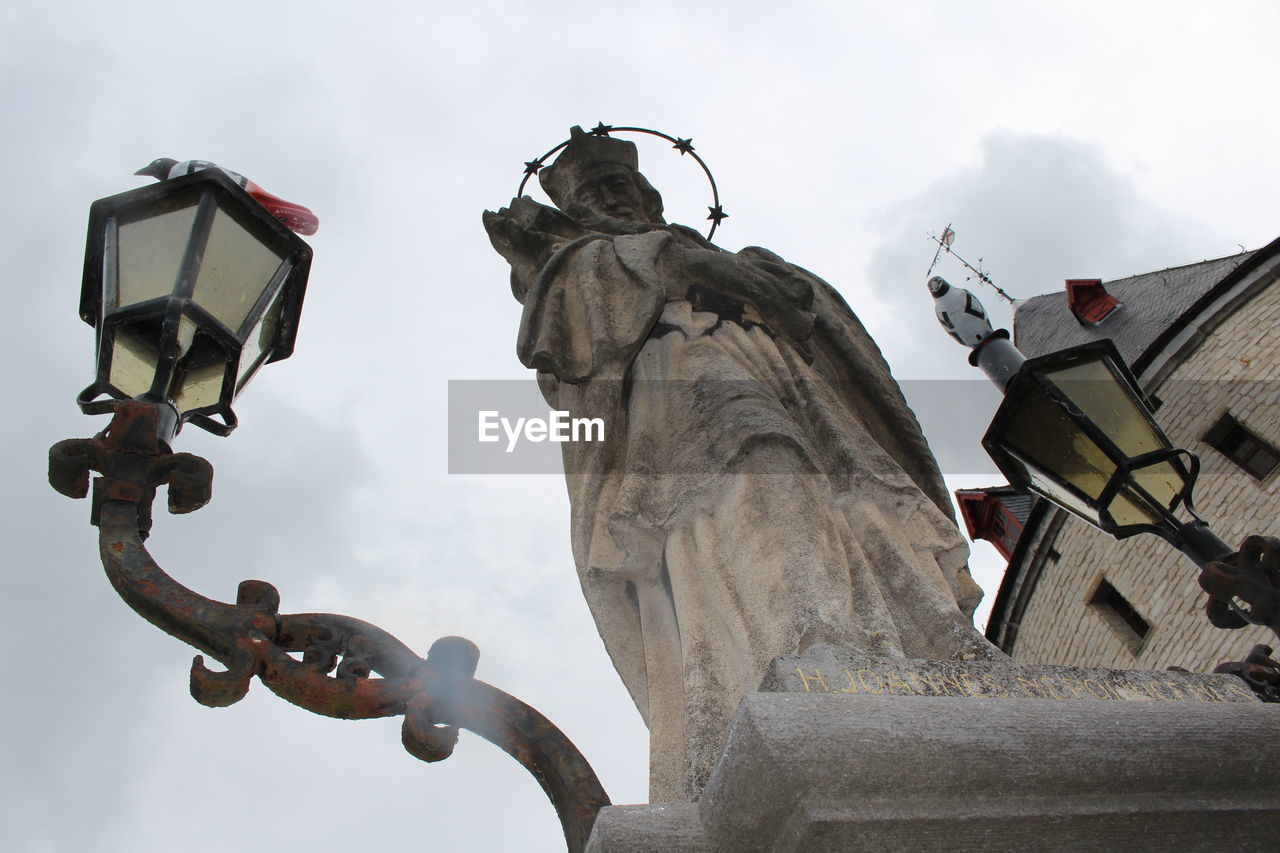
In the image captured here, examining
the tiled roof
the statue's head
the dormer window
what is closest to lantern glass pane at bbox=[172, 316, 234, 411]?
the statue's head

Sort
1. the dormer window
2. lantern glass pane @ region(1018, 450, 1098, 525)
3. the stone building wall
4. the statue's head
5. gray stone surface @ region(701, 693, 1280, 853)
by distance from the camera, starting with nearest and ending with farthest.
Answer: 1. gray stone surface @ region(701, 693, 1280, 853)
2. lantern glass pane @ region(1018, 450, 1098, 525)
3. the statue's head
4. the stone building wall
5. the dormer window

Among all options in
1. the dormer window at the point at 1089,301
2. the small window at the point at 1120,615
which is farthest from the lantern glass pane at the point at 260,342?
the dormer window at the point at 1089,301

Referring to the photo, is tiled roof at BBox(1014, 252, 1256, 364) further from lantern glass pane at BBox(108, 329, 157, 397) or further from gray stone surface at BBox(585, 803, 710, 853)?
gray stone surface at BBox(585, 803, 710, 853)

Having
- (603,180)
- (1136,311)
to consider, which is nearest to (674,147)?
(603,180)

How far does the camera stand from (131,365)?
2.38 meters

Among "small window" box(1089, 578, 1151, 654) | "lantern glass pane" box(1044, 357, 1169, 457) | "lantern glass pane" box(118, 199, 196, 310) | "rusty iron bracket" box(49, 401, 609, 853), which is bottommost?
"rusty iron bracket" box(49, 401, 609, 853)

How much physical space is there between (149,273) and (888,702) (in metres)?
1.76

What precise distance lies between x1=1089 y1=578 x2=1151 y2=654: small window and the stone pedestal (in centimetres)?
1111

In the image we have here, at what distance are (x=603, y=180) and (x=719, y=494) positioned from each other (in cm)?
378

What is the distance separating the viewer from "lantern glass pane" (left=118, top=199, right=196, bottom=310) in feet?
7.77

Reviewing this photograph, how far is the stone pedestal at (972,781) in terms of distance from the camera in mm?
1612

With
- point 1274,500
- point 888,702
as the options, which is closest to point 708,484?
point 888,702

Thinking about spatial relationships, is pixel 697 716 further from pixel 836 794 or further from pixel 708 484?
pixel 836 794

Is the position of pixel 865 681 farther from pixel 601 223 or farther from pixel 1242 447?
pixel 1242 447
